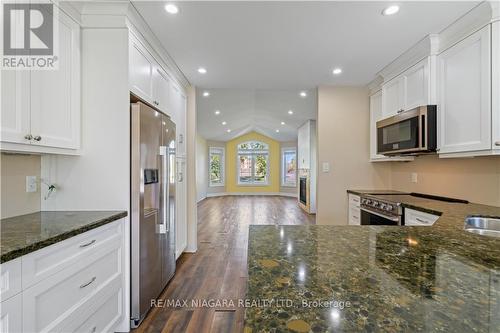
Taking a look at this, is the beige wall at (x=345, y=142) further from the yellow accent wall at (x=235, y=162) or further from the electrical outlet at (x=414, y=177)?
the yellow accent wall at (x=235, y=162)

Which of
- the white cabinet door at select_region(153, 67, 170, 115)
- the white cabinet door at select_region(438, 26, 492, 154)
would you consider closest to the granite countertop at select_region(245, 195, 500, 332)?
the white cabinet door at select_region(438, 26, 492, 154)

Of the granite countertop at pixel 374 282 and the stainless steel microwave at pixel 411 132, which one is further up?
the stainless steel microwave at pixel 411 132

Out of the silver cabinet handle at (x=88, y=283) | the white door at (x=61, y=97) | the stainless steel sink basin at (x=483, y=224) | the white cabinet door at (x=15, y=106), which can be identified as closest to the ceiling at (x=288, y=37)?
the white door at (x=61, y=97)

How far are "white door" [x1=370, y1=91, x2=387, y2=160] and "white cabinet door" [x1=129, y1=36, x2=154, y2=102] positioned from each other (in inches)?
114

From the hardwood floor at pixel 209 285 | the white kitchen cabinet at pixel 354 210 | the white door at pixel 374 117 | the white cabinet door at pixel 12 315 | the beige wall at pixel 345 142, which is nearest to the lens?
the white cabinet door at pixel 12 315

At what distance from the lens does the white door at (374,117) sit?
3.30 m

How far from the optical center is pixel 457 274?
727 millimetres

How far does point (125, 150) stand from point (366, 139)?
3207 millimetres

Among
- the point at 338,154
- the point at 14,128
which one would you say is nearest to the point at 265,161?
the point at 338,154

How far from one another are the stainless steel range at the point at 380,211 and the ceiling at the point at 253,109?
2.58 m

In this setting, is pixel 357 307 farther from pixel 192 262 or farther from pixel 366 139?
pixel 366 139

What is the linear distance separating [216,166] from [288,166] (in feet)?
10.8

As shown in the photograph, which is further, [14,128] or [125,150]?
[125,150]

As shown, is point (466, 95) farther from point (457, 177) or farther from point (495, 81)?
point (457, 177)
